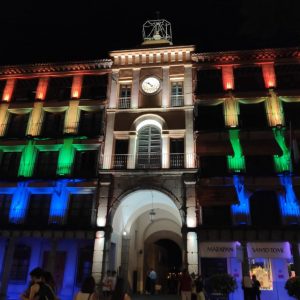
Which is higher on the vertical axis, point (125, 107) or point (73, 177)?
point (125, 107)

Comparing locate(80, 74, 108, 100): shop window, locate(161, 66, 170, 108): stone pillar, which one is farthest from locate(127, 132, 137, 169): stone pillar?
locate(80, 74, 108, 100): shop window

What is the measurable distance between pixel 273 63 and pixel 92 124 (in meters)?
13.4

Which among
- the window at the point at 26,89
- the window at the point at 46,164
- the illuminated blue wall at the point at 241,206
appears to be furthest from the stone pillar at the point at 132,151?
the window at the point at 26,89

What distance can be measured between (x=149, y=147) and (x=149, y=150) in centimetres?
23

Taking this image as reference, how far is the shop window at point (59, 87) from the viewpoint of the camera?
81.1ft

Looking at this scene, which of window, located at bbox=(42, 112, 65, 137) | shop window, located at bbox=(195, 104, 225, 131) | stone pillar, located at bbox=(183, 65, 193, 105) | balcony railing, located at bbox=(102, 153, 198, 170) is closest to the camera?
balcony railing, located at bbox=(102, 153, 198, 170)

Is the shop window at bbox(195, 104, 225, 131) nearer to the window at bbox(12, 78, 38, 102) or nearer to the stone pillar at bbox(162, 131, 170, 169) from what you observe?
the stone pillar at bbox(162, 131, 170, 169)

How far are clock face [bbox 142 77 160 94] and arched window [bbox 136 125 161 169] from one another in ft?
8.73

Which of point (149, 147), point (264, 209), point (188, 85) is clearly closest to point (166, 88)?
point (188, 85)

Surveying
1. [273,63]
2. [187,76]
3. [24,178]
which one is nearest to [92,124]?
[24,178]

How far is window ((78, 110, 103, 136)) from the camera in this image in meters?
23.0

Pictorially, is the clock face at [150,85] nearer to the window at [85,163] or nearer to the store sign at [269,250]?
the window at [85,163]

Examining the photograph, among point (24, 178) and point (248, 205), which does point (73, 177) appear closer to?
point (24, 178)

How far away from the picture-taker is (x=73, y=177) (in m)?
21.1
